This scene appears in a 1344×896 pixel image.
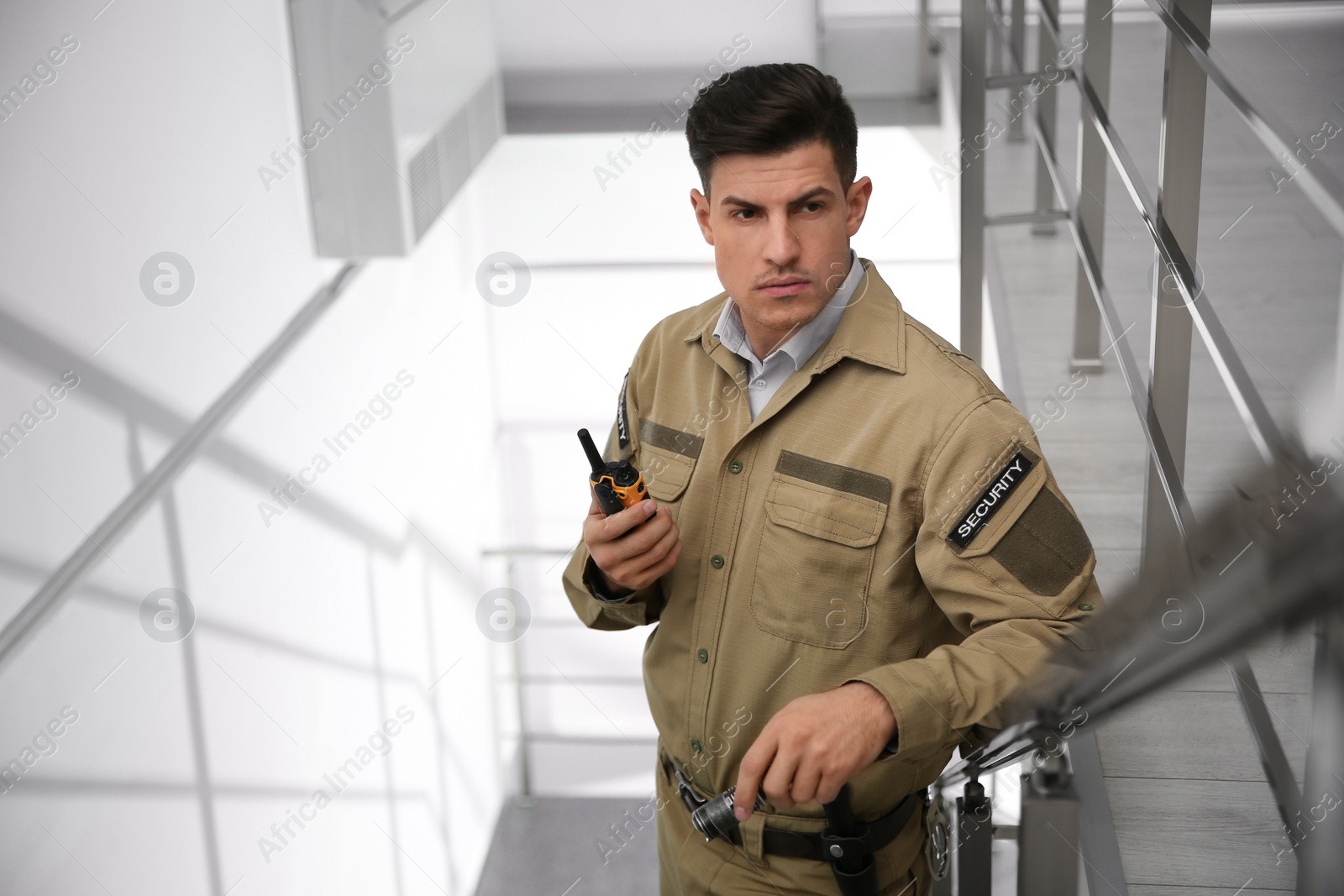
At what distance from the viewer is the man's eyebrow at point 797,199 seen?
120cm

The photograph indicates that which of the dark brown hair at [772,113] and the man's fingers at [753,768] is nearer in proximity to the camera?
the man's fingers at [753,768]

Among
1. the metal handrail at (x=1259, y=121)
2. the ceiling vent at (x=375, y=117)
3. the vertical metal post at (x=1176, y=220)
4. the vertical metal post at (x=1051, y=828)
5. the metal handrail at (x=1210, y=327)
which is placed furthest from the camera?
the ceiling vent at (x=375, y=117)

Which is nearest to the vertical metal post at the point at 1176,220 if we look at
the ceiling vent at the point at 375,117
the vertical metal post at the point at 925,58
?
the ceiling vent at the point at 375,117

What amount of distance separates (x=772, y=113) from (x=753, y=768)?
2.10 feet

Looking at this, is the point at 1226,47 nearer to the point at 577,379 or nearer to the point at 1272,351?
the point at 1272,351

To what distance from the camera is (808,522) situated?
122 centimetres

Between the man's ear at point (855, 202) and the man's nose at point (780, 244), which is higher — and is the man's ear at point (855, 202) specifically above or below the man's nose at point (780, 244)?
above

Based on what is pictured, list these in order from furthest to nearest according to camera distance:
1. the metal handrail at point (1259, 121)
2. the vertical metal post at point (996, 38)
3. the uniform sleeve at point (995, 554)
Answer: the vertical metal post at point (996, 38) → the uniform sleeve at point (995, 554) → the metal handrail at point (1259, 121)

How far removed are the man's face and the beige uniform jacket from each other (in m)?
0.05

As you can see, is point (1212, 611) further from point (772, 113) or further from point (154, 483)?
point (154, 483)

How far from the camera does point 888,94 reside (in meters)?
5.18

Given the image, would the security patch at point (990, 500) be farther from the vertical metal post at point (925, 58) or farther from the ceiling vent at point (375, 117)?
the vertical metal post at point (925, 58)

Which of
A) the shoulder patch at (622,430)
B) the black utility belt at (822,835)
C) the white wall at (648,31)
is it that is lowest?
the black utility belt at (822,835)

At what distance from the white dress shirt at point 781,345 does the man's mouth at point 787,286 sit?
0.16 feet
